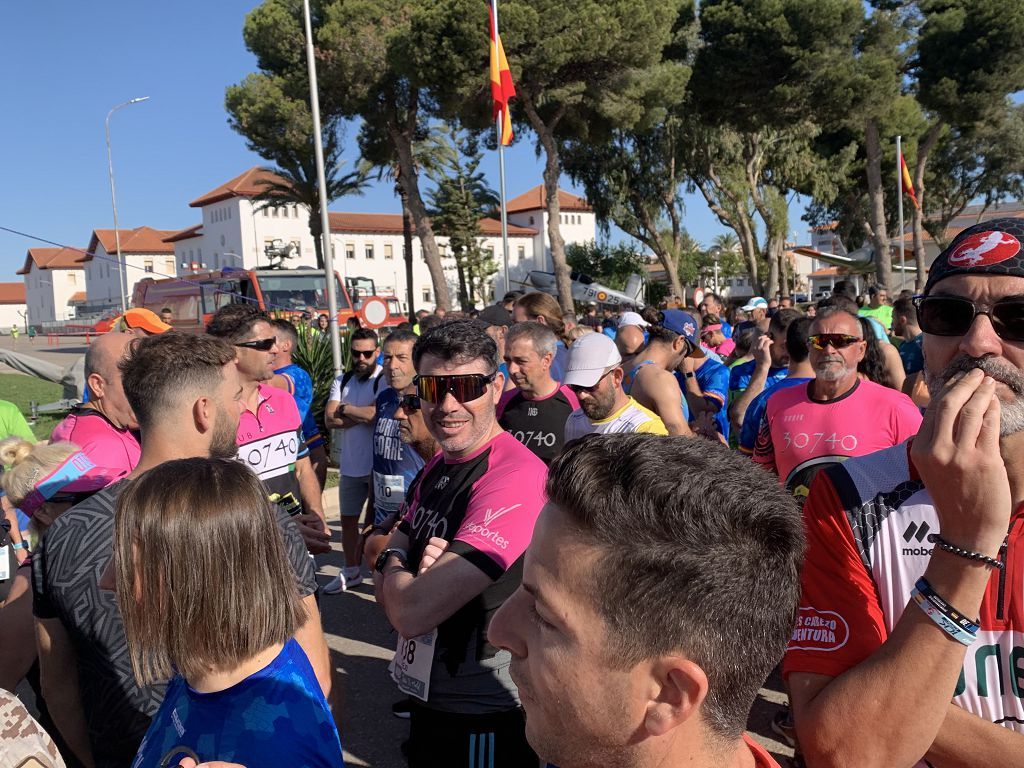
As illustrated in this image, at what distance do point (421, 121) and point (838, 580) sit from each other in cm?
2727

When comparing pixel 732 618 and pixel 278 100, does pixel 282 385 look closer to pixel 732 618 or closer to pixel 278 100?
pixel 732 618

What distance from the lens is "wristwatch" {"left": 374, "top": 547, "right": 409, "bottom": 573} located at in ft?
7.77

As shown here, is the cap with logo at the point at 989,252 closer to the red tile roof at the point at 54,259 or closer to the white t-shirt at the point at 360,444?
the white t-shirt at the point at 360,444

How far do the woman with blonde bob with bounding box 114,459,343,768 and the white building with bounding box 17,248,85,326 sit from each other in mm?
97932

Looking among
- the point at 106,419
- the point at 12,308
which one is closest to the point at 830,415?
the point at 106,419

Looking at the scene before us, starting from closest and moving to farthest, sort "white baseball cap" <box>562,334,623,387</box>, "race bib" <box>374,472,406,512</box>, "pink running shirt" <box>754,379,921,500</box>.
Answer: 1. "pink running shirt" <box>754,379,921,500</box>
2. "white baseball cap" <box>562,334,623,387</box>
3. "race bib" <box>374,472,406,512</box>

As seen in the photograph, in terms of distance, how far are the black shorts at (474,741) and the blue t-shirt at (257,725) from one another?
764mm

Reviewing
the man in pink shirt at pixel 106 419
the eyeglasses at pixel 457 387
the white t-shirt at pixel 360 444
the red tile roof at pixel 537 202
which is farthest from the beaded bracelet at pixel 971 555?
the red tile roof at pixel 537 202

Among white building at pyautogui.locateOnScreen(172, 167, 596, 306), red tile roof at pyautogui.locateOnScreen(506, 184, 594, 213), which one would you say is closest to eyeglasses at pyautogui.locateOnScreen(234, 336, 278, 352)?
white building at pyautogui.locateOnScreen(172, 167, 596, 306)

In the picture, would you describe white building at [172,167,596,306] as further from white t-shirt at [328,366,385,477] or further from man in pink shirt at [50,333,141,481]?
man in pink shirt at [50,333,141,481]

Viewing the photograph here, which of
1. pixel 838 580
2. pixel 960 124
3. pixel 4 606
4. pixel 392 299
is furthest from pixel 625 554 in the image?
pixel 960 124

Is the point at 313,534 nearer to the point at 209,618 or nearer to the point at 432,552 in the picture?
the point at 432,552

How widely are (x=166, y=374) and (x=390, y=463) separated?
104 inches

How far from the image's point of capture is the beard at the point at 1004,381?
1.35 meters
